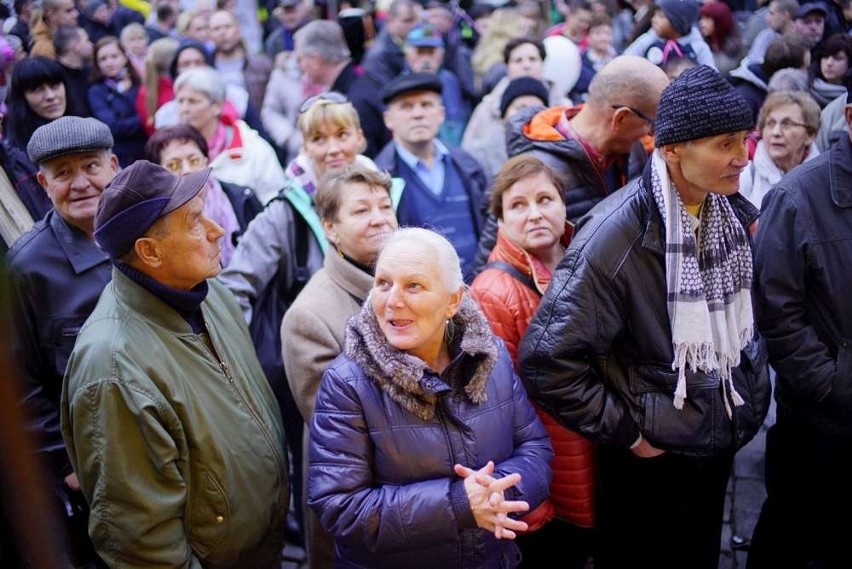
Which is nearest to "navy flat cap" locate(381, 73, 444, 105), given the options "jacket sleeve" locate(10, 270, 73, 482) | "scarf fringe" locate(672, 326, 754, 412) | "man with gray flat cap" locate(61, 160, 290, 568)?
"man with gray flat cap" locate(61, 160, 290, 568)

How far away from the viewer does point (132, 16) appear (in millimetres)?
10664

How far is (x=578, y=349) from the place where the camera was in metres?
3.00

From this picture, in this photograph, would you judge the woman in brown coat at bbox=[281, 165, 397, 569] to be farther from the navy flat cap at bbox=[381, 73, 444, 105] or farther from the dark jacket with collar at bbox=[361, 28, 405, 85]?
the dark jacket with collar at bbox=[361, 28, 405, 85]

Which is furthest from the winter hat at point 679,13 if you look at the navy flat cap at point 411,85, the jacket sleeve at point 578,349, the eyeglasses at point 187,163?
the jacket sleeve at point 578,349

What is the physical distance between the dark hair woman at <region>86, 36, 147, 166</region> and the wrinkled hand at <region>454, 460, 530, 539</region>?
5.29 metres

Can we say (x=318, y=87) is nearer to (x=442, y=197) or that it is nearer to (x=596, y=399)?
(x=442, y=197)

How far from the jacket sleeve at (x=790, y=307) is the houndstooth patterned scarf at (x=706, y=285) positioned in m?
0.28

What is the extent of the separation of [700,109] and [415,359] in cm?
128

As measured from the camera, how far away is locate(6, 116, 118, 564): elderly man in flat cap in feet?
10.6

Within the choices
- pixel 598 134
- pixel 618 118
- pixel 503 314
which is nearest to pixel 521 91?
pixel 598 134

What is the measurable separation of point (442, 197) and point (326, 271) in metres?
1.43

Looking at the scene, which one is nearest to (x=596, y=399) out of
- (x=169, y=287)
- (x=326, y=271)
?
(x=326, y=271)

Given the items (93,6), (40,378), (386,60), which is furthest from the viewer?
(93,6)

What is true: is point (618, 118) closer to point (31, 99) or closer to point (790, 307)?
point (790, 307)
